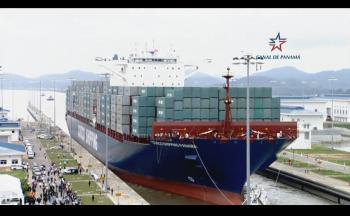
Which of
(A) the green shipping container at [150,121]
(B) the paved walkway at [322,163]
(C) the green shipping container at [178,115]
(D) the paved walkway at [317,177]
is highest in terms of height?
(C) the green shipping container at [178,115]

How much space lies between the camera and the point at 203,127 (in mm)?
22344

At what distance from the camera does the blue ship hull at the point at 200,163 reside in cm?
2114

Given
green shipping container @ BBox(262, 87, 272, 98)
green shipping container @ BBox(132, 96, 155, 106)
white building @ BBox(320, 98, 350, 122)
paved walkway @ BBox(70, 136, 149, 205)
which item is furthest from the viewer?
white building @ BBox(320, 98, 350, 122)

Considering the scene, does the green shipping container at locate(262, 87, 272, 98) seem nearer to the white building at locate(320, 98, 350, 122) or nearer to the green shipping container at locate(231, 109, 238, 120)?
the green shipping container at locate(231, 109, 238, 120)

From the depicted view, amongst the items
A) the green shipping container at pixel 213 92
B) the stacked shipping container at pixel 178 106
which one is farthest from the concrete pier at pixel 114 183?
the green shipping container at pixel 213 92

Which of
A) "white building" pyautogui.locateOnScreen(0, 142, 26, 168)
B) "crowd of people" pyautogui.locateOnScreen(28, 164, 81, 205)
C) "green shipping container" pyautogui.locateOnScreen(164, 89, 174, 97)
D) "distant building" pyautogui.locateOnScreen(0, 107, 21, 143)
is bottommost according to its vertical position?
"crowd of people" pyautogui.locateOnScreen(28, 164, 81, 205)

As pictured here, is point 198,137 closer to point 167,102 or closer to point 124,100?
point 167,102

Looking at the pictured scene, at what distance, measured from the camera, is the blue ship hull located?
69.4 feet

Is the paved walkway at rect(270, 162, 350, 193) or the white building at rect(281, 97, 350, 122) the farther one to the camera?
the white building at rect(281, 97, 350, 122)

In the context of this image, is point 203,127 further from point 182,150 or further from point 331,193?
point 331,193

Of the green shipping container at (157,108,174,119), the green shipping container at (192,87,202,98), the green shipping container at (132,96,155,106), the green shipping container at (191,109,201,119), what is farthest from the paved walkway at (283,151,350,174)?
the green shipping container at (157,108,174,119)

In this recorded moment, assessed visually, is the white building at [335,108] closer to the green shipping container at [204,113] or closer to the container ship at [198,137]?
the container ship at [198,137]

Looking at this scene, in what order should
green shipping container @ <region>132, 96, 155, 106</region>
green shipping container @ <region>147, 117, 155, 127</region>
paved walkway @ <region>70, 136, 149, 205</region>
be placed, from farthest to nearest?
green shipping container @ <region>132, 96, 155, 106</region> → green shipping container @ <region>147, 117, 155, 127</region> → paved walkway @ <region>70, 136, 149, 205</region>
